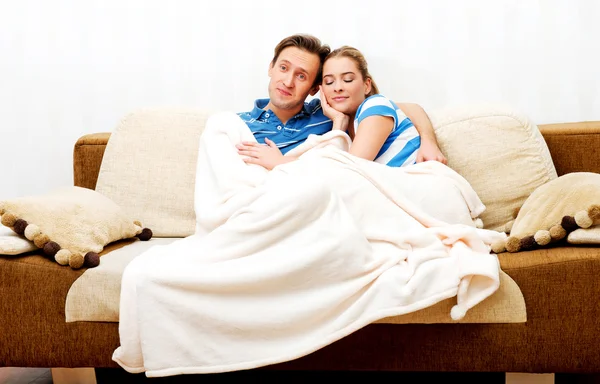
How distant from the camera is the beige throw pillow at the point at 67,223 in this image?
6.91ft

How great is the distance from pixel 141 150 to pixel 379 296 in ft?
4.05

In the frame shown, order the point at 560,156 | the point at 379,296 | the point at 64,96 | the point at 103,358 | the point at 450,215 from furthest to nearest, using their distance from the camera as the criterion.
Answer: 1. the point at 64,96
2. the point at 560,156
3. the point at 450,215
4. the point at 103,358
5. the point at 379,296

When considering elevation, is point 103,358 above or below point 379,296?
below

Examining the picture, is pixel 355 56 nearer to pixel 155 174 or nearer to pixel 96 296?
pixel 155 174

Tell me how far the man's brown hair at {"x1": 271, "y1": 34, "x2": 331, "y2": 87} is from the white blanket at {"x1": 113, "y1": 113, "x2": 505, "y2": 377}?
0.83 meters

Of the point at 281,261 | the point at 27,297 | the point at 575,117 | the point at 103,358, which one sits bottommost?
the point at 103,358

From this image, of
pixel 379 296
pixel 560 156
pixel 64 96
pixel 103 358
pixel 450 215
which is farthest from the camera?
pixel 64 96

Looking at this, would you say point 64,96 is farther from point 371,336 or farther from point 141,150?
point 371,336

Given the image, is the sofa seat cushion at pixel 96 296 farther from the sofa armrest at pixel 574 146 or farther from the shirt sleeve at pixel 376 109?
the sofa armrest at pixel 574 146

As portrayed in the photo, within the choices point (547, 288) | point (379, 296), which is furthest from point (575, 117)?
point (379, 296)

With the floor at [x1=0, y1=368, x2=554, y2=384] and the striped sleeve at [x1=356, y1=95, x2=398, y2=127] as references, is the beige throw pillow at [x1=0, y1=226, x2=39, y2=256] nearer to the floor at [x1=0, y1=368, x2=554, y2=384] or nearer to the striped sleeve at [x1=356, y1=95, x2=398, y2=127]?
the floor at [x1=0, y1=368, x2=554, y2=384]

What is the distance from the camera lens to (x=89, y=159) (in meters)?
2.84

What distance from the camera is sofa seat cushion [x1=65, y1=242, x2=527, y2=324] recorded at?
6.40 ft

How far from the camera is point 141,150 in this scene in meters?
2.75
